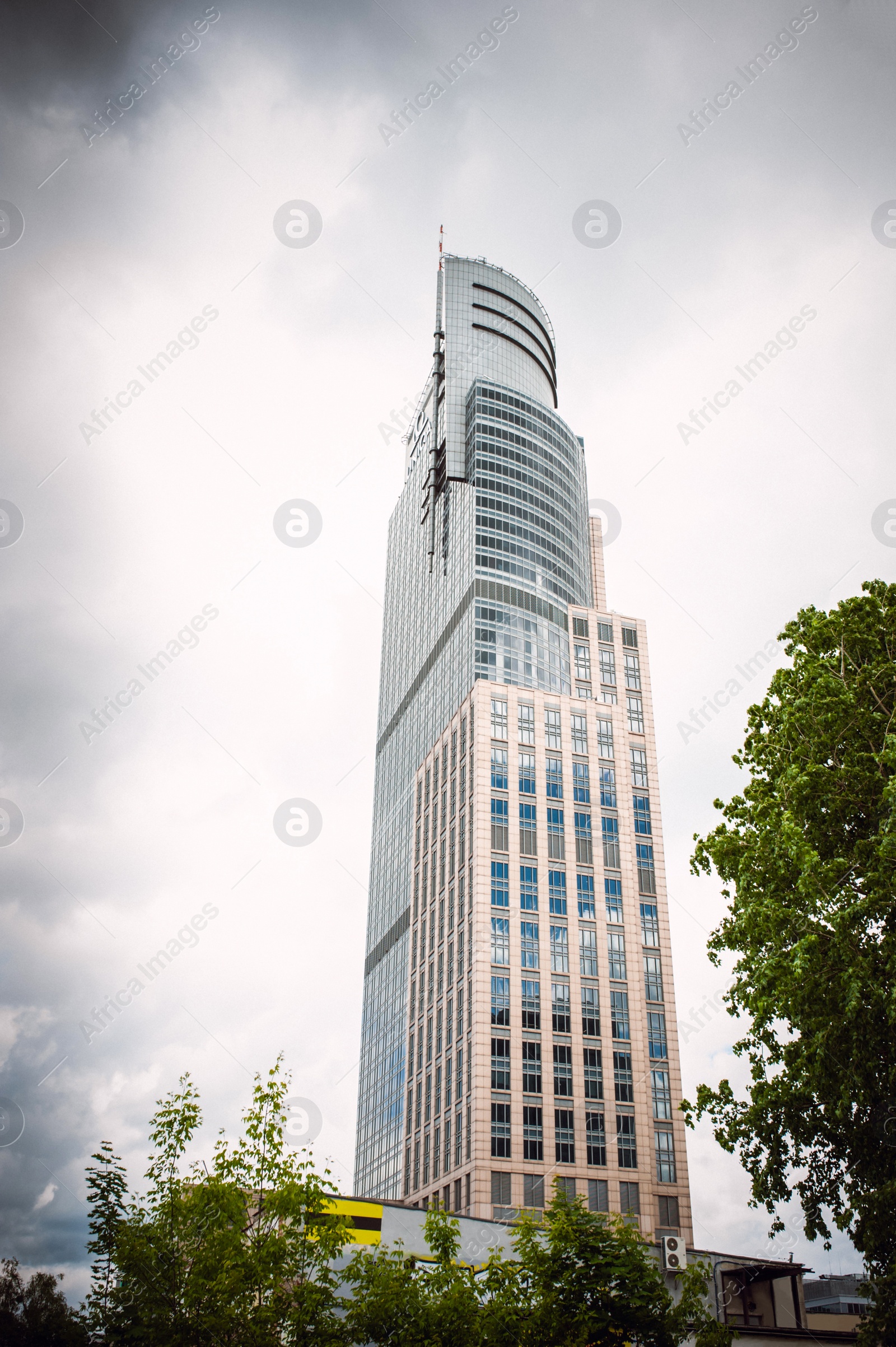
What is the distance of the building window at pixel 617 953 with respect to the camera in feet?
306

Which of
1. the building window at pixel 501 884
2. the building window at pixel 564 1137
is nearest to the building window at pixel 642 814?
the building window at pixel 501 884

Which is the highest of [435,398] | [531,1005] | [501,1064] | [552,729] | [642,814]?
[435,398]

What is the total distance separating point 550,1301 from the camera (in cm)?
2812

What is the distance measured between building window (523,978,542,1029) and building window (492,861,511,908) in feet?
23.6

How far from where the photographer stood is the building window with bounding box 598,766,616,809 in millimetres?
102750

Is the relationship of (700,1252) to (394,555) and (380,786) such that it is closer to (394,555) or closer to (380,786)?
(380,786)

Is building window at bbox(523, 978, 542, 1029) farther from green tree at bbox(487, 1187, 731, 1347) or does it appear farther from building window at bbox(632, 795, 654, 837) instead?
green tree at bbox(487, 1187, 731, 1347)

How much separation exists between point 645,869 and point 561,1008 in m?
17.4

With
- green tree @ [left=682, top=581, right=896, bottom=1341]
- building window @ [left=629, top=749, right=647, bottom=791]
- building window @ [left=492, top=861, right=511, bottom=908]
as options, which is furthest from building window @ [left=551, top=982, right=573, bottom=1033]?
green tree @ [left=682, top=581, right=896, bottom=1341]

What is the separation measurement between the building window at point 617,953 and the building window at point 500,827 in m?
12.7

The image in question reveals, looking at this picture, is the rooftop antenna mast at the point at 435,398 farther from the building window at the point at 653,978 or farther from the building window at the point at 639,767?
the building window at the point at 653,978

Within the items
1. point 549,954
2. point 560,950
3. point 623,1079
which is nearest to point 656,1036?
point 623,1079

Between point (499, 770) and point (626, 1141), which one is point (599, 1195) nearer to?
point (626, 1141)

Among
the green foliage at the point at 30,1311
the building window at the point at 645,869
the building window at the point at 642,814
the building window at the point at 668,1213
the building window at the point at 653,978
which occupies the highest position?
the building window at the point at 642,814
